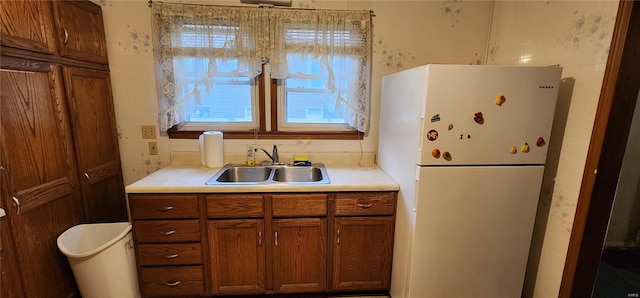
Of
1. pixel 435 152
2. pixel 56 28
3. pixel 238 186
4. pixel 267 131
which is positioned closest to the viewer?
pixel 435 152

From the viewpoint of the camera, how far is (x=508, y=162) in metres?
1.43

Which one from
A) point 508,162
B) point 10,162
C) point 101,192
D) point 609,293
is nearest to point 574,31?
point 508,162

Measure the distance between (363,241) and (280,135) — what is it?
1035 millimetres

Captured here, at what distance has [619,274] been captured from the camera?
2.03m

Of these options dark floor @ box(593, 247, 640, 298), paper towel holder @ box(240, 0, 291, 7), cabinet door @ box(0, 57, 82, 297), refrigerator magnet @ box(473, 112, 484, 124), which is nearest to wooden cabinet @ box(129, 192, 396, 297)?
cabinet door @ box(0, 57, 82, 297)

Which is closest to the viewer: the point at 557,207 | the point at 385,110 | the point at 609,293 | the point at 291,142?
the point at 557,207

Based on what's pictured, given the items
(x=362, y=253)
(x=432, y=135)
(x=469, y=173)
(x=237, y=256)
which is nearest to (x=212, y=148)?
(x=237, y=256)

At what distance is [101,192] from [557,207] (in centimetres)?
293

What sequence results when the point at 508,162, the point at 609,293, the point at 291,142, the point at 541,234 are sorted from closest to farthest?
the point at 508,162
the point at 541,234
the point at 609,293
the point at 291,142

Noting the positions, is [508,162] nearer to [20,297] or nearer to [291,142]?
[291,142]

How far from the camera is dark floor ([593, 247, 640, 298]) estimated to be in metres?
1.84

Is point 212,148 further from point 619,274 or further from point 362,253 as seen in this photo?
point 619,274

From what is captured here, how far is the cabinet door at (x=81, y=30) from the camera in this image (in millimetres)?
A: 1562

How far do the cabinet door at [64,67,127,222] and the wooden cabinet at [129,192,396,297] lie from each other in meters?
0.46
